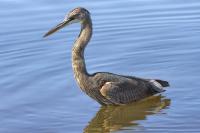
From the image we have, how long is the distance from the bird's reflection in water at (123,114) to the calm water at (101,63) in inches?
0.7

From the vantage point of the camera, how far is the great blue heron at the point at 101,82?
12906mm

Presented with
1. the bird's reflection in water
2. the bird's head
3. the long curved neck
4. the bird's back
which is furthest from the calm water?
the bird's head

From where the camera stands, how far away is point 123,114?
1289 cm

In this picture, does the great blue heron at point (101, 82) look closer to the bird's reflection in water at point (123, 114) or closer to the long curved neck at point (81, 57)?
the long curved neck at point (81, 57)

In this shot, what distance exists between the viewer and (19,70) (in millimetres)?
14891

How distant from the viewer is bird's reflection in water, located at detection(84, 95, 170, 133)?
1222 centimetres

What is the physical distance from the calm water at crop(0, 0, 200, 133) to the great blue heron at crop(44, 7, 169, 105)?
0.63ft

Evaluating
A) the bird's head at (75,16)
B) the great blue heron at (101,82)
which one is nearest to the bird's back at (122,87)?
the great blue heron at (101,82)

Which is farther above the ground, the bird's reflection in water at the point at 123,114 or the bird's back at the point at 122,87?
the bird's back at the point at 122,87

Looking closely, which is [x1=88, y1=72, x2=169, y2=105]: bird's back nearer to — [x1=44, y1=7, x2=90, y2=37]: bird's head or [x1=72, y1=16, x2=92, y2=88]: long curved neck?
[x1=72, y1=16, x2=92, y2=88]: long curved neck

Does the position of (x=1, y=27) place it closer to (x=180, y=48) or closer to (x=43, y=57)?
(x=43, y=57)

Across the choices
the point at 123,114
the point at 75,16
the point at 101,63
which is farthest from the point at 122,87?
the point at 101,63

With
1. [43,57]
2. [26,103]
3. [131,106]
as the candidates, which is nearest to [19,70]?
[43,57]

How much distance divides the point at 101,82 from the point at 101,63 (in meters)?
2.05
